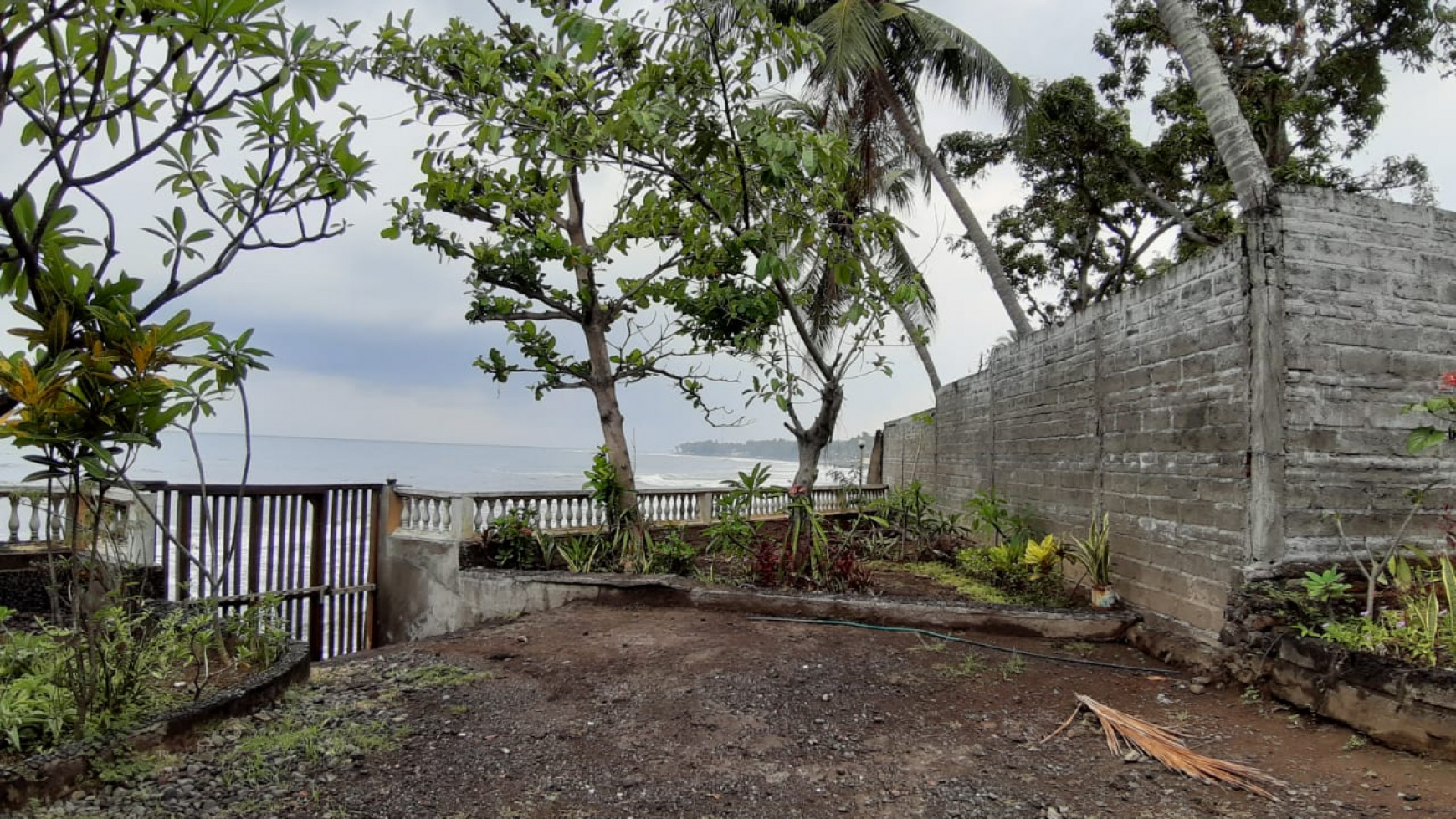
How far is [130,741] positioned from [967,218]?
10250 millimetres

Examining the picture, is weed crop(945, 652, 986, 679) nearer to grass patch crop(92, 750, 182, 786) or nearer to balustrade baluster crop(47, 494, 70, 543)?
grass patch crop(92, 750, 182, 786)

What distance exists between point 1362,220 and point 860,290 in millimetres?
2488

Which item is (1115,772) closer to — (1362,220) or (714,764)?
(714,764)

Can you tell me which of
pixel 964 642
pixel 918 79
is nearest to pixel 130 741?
pixel 964 642

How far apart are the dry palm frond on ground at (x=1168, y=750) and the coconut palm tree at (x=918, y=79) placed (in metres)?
7.74

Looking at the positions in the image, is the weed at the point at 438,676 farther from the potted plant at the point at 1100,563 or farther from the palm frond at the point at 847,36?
the palm frond at the point at 847,36

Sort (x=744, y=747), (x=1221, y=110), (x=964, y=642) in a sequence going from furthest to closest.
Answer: (x=1221, y=110) < (x=964, y=642) < (x=744, y=747)

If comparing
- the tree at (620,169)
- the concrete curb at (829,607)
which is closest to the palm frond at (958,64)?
the tree at (620,169)

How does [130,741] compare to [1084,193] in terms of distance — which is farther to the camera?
[1084,193]

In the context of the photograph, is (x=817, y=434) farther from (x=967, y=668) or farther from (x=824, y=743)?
(x=824, y=743)

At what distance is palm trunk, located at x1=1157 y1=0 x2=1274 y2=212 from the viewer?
437cm

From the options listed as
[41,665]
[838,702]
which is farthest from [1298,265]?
[41,665]

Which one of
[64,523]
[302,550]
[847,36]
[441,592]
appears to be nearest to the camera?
[64,523]

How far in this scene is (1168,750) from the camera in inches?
108
